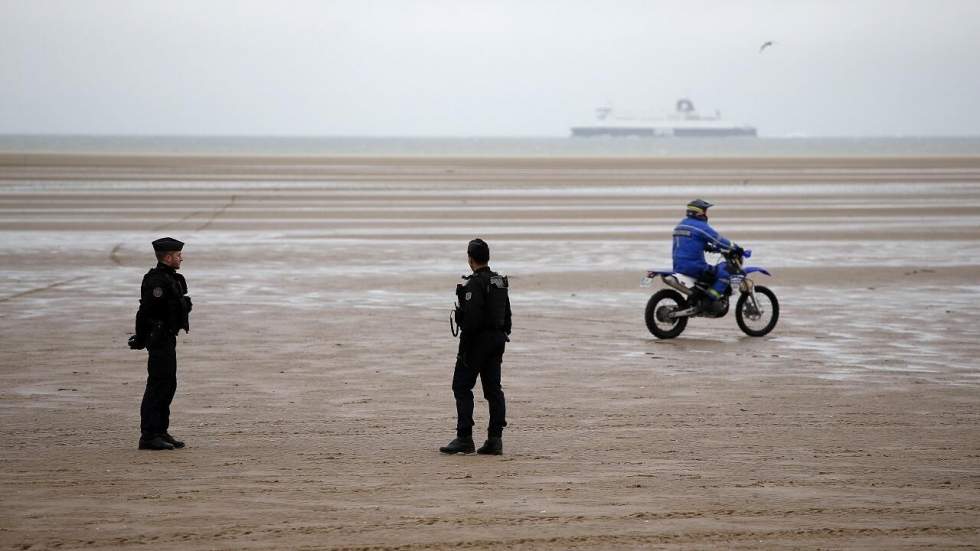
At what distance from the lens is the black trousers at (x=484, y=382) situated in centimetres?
820

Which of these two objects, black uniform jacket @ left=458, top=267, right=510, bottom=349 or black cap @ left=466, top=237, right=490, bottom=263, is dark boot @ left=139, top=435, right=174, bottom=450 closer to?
black uniform jacket @ left=458, top=267, right=510, bottom=349

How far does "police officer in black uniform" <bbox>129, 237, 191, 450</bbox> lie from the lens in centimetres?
821

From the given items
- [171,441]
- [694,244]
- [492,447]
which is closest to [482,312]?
[492,447]

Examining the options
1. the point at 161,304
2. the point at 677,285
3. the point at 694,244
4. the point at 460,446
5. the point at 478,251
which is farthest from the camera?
the point at 677,285

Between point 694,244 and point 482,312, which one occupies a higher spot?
point 694,244

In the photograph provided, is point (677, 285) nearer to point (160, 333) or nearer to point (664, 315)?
point (664, 315)

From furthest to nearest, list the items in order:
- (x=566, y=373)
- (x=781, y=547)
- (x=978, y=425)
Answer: (x=566, y=373) < (x=978, y=425) < (x=781, y=547)

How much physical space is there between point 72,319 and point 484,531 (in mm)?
10192

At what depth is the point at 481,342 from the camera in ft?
26.9

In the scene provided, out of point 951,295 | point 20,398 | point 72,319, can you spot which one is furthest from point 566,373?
point 951,295

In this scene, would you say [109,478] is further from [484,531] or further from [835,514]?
[835,514]

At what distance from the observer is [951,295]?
17656mm

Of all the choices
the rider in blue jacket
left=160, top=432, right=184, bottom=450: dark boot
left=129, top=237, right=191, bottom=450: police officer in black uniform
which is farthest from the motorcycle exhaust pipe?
left=160, top=432, right=184, bottom=450: dark boot

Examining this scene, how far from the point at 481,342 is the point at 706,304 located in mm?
6249
